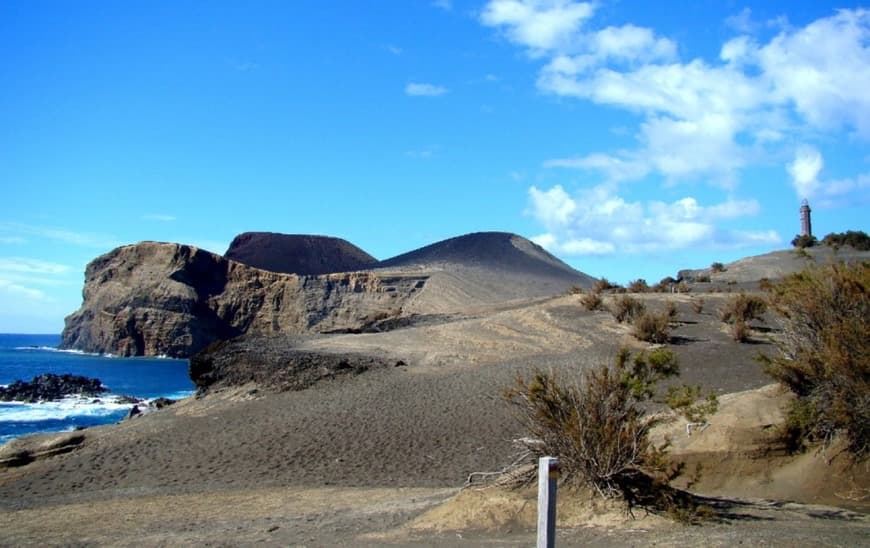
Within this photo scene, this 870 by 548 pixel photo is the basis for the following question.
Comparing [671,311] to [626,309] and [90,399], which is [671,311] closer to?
[626,309]

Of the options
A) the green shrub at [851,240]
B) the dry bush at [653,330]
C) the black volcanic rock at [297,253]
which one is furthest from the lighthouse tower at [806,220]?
the black volcanic rock at [297,253]

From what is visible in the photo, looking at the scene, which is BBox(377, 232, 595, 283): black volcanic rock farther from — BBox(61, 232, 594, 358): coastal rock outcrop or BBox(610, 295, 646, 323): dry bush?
BBox(610, 295, 646, 323): dry bush

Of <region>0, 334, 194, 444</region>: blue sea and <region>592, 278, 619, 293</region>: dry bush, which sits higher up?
<region>592, 278, 619, 293</region>: dry bush

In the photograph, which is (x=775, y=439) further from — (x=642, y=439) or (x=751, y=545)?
(x=751, y=545)

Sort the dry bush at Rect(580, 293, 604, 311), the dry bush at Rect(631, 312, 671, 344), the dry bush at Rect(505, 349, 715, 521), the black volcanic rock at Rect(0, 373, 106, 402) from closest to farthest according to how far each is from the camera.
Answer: the dry bush at Rect(505, 349, 715, 521) → the dry bush at Rect(631, 312, 671, 344) → the dry bush at Rect(580, 293, 604, 311) → the black volcanic rock at Rect(0, 373, 106, 402)

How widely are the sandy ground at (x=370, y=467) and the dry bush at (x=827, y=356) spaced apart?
60cm

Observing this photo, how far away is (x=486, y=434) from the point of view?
16.7m

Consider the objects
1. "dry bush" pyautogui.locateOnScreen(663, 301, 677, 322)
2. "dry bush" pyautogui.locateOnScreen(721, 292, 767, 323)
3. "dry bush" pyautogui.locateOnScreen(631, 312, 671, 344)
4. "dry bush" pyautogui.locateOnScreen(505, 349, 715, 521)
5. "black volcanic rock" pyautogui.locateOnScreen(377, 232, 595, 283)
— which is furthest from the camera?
"black volcanic rock" pyautogui.locateOnScreen(377, 232, 595, 283)

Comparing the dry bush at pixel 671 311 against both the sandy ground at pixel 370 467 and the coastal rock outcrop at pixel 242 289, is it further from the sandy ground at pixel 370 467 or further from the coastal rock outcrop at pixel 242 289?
the coastal rock outcrop at pixel 242 289

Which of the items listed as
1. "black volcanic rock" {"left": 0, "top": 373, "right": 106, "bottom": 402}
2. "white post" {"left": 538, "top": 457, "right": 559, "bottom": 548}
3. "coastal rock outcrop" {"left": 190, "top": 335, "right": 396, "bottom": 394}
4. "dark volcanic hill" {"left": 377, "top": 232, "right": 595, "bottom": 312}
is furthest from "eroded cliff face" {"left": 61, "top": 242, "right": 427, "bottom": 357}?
"white post" {"left": 538, "top": 457, "right": 559, "bottom": 548}

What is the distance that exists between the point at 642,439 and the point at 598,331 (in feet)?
69.7

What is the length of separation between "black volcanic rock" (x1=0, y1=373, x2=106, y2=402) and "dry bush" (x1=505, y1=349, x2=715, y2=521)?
40.3m

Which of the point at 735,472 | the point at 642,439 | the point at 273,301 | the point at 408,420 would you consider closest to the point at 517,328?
the point at 408,420

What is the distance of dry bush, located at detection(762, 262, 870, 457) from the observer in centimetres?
934
